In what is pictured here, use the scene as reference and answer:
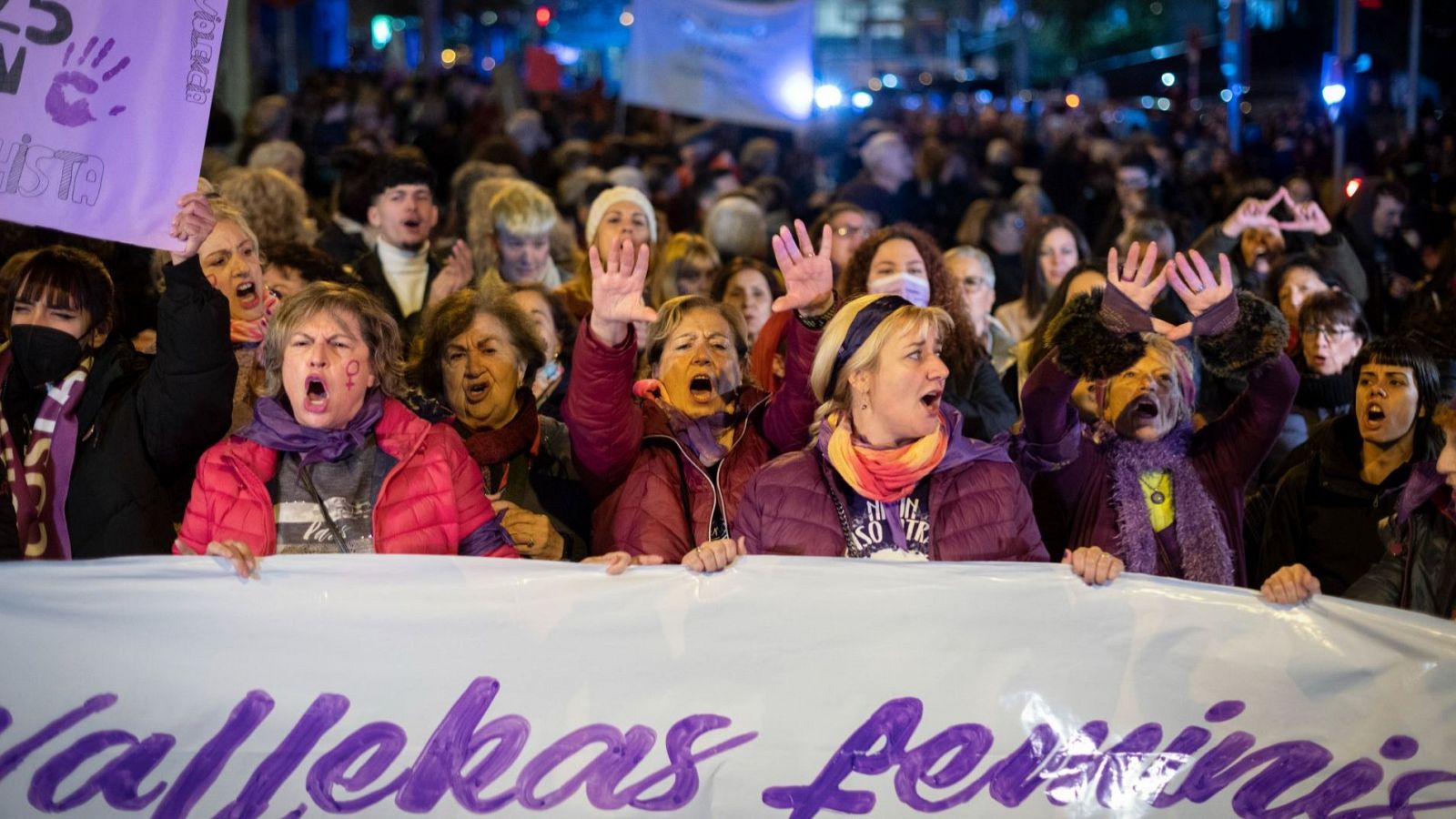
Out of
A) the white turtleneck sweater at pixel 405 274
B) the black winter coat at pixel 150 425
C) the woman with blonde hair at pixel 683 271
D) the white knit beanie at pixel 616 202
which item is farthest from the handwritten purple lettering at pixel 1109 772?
the white knit beanie at pixel 616 202

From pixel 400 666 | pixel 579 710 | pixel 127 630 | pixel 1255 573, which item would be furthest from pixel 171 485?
pixel 1255 573

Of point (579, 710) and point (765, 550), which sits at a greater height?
point (765, 550)

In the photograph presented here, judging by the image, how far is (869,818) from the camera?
12.2 feet

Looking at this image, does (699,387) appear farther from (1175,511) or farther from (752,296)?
(752,296)

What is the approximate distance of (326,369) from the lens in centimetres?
399

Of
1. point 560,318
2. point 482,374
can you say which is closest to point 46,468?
point 482,374

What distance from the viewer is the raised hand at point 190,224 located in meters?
3.94

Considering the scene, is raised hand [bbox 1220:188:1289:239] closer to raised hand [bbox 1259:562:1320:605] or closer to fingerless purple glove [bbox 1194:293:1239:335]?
fingerless purple glove [bbox 1194:293:1239:335]

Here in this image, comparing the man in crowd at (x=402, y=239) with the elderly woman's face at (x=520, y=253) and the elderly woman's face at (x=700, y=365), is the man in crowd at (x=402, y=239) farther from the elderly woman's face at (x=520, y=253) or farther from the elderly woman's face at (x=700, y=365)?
the elderly woman's face at (x=700, y=365)

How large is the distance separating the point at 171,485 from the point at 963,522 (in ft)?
6.61

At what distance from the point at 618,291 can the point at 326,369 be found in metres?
0.71

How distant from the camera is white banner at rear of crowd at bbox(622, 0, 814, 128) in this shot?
1077cm

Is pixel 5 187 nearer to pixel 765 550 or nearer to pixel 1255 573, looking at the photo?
pixel 765 550

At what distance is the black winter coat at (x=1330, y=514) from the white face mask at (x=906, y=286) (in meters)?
1.48
